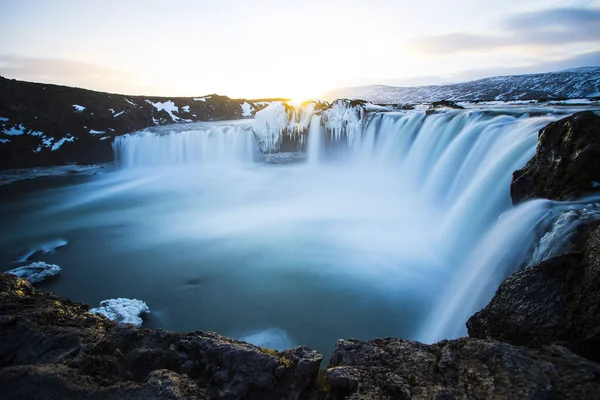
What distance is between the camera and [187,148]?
87.8 ft

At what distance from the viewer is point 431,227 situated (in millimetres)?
10695

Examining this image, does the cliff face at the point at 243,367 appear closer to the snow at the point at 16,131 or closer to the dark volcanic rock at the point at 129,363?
the dark volcanic rock at the point at 129,363

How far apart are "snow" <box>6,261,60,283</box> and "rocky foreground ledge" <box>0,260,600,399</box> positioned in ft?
22.9

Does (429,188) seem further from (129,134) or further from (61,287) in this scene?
(129,134)

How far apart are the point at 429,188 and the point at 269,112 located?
14431mm

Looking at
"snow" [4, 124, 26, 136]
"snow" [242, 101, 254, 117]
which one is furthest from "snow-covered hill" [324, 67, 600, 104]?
"snow" [4, 124, 26, 136]

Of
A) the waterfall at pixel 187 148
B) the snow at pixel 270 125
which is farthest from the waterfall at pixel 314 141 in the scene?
the waterfall at pixel 187 148

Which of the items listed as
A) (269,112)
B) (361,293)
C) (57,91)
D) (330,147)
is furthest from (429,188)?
(57,91)

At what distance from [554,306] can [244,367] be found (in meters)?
2.89

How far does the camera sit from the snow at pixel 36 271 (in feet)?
28.1

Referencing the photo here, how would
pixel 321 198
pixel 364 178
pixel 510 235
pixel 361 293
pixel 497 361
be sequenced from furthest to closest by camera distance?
pixel 364 178
pixel 321 198
pixel 361 293
pixel 510 235
pixel 497 361

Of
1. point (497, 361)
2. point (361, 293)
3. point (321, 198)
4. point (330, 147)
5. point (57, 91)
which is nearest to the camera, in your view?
point (497, 361)

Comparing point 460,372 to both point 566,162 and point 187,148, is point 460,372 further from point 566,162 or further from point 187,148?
point 187,148

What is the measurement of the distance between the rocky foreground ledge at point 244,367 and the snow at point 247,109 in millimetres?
45662
